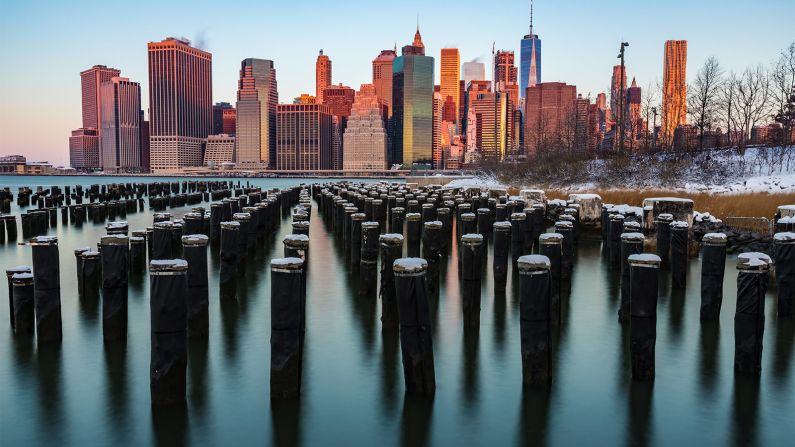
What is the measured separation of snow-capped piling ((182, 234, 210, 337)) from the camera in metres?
10.8

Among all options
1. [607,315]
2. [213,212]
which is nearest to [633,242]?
[607,315]

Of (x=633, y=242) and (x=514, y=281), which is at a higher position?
(x=633, y=242)

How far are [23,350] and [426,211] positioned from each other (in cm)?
1736

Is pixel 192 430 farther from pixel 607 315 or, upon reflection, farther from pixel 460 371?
pixel 607 315

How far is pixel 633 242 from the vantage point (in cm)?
1266

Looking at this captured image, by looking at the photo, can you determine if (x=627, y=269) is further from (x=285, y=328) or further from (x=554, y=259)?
(x=285, y=328)

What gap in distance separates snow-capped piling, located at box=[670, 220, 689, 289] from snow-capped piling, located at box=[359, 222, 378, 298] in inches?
264

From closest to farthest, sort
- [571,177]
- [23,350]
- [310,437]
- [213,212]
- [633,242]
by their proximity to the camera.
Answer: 1. [310,437]
2. [23,350]
3. [633,242]
4. [213,212]
5. [571,177]

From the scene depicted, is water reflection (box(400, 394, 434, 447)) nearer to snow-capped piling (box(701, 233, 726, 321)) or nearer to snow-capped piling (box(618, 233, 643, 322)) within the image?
snow-capped piling (box(618, 233, 643, 322))

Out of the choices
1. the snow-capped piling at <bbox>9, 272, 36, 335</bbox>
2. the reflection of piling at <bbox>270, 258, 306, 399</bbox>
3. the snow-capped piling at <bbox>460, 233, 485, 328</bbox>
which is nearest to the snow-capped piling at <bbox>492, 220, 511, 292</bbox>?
the snow-capped piling at <bbox>460, 233, 485, 328</bbox>

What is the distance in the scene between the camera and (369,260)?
46.5 feet

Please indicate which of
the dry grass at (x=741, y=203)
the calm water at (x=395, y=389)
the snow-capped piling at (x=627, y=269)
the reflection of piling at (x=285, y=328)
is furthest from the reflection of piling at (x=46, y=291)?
the dry grass at (x=741, y=203)

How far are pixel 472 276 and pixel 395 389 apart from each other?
10.1 feet

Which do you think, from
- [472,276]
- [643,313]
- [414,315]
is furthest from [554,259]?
[414,315]
